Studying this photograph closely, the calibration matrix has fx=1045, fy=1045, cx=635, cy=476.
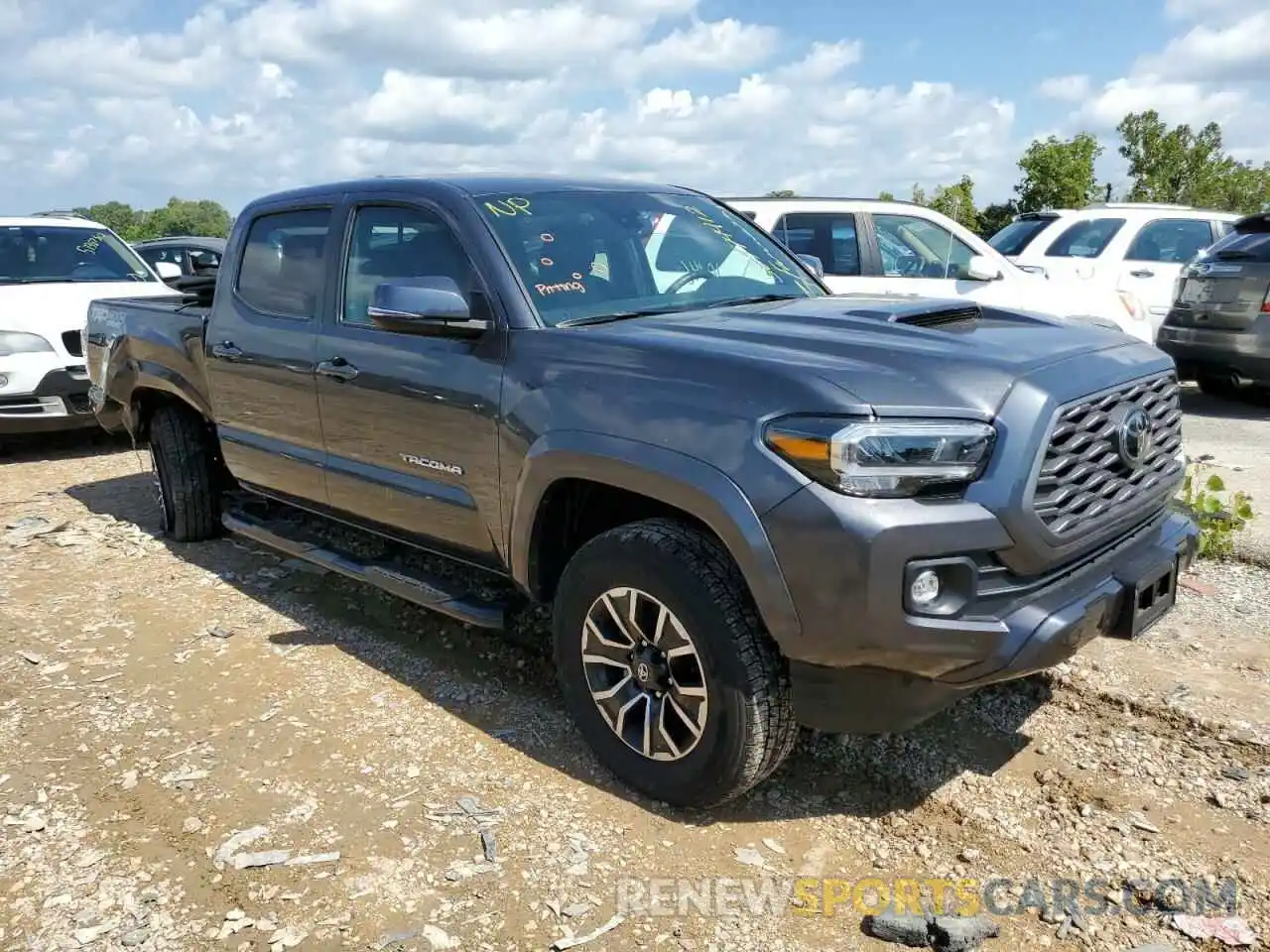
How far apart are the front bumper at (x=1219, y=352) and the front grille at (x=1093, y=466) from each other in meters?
6.17

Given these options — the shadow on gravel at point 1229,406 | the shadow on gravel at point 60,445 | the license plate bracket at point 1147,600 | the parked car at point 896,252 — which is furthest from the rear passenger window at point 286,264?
the shadow on gravel at point 1229,406

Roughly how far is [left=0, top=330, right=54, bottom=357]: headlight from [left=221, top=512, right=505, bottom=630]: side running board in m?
4.22

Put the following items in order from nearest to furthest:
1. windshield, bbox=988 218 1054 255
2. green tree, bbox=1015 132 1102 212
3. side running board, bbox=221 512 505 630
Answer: side running board, bbox=221 512 505 630 → windshield, bbox=988 218 1054 255 → green tree, bbox=1015 132 1102 212

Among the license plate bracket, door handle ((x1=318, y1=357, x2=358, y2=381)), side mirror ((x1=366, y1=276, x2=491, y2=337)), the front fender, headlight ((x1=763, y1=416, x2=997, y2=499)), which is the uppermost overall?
side mirror ((x1=366, y1=276, x2=491, y2=337))

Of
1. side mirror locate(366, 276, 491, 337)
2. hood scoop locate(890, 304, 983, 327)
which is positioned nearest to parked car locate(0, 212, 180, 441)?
side mirror locate(366, 276, 491, 337)

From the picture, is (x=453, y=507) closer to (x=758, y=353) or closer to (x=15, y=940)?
(x=758, y=353)

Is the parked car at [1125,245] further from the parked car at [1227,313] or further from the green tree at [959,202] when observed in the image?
the green tree at [959,202]

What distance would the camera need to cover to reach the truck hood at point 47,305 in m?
8.03

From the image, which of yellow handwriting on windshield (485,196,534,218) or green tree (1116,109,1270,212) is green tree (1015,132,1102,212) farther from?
yellow handwriting on windshield (485,196,534,218)

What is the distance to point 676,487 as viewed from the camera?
2803mm

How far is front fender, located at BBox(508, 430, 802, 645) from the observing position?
8.66 ft

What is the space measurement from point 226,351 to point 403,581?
65.2 inches

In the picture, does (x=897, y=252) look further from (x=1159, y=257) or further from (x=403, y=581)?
(x=403, y=581)

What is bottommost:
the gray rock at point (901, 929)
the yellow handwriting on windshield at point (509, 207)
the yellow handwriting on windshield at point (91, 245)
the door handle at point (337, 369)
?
the gray rock at point (901, 929)
